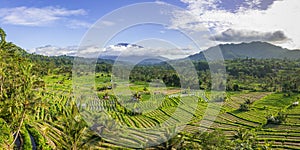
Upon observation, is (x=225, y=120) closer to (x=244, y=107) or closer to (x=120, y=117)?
(x=244, y=107)

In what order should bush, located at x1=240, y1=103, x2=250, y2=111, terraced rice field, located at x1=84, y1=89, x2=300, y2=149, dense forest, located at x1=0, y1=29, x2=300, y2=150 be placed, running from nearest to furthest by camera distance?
dense forest, located at x1=0, y1=29, x2=300, y2=150 → terraced rice field, located at x1=84, y1=89, x2=300, y2=149 → bush, located at x1=240, y1=103, x2=250, y2=111

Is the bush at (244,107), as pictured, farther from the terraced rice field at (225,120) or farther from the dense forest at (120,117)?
the terraced rice field at (225,120)

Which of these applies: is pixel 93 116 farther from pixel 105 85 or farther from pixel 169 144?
pixel 105 85

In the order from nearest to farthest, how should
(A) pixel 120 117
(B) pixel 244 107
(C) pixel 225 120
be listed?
(A) pixel 120 117 → (C) pixel 225 120 → (B) pixel 244 107

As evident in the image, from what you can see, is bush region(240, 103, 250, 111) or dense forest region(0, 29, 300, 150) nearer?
dense forest region(0, 29, 300, 150)

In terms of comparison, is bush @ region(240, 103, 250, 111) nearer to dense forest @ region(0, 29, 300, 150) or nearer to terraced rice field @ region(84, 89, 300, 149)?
dense forest @ region(0, 29, 300, 150)

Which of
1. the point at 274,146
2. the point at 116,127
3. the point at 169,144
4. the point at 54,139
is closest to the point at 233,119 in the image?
the point at 274,146

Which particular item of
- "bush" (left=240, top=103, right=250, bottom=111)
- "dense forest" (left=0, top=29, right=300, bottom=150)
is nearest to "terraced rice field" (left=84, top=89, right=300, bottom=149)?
"dense forest" (left=0, top=29, right=300, bottom=150)

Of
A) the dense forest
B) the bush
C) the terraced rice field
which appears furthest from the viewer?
the bush

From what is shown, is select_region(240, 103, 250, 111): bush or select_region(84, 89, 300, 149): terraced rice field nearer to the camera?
select_region(84, 89, 300, 149): terraced rice field

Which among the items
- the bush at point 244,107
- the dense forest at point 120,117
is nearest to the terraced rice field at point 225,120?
the dense forest at point 120,117

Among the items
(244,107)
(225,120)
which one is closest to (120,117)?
(225,120)

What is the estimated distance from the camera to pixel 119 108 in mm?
34562

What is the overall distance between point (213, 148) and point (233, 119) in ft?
62.4
